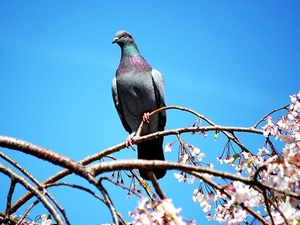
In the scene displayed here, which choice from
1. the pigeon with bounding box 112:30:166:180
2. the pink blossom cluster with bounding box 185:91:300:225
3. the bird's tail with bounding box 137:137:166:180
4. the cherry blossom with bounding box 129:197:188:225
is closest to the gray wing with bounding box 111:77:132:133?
the pigeon with bounding box 112:30:166:180

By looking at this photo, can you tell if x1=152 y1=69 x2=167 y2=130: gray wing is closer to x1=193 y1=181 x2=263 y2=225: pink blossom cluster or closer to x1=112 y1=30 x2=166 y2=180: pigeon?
x1=112 y1=30 x2=166 y2=180: pigeon

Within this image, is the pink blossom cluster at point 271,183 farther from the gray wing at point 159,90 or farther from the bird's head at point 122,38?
the bird's head at point 122,38

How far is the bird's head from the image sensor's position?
673cm

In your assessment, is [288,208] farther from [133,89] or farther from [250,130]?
[133,89]

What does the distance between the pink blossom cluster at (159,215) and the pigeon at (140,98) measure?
3.93 meters

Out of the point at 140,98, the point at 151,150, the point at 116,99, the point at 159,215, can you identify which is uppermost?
the point at 116,99

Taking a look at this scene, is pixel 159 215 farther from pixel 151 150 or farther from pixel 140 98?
pixel 151 150

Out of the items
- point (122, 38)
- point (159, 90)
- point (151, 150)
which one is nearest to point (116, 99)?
point (159, 90)

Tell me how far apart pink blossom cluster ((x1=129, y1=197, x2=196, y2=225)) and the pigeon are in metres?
3.93

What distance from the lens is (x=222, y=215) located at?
3.19 m

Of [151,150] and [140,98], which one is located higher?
[140,98]

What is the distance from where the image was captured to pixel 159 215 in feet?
5.91

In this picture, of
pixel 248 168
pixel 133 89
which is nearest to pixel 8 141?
pixel 248 168

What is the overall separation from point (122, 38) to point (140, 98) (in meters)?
1.48
